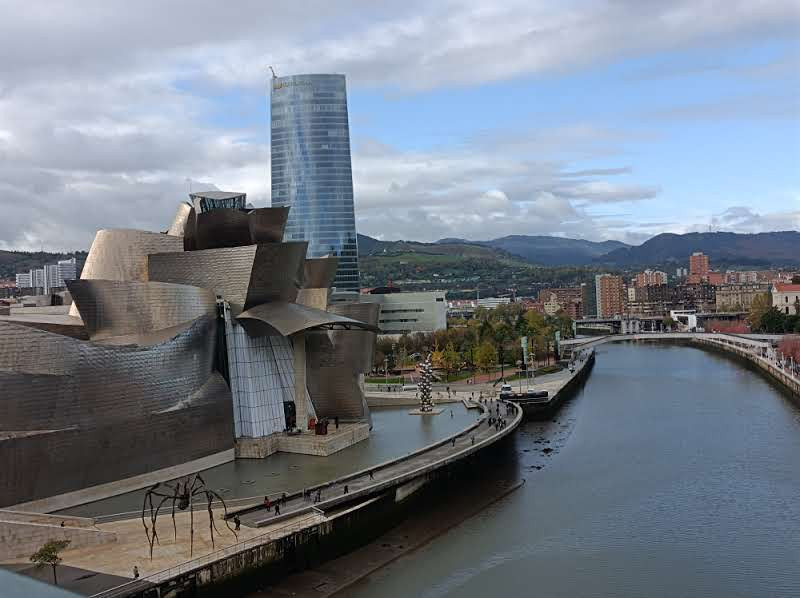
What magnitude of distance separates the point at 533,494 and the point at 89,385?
58.2ft

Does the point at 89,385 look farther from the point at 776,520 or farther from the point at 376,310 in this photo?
the point at 776,520

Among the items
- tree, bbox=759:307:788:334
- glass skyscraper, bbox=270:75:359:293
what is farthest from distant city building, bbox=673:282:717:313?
glass skyscraper, bbox=270:75:359:293

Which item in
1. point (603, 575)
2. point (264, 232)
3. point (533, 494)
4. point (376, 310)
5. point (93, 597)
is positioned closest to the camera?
point (93, 597)

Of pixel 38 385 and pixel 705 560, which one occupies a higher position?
pixel 38 385

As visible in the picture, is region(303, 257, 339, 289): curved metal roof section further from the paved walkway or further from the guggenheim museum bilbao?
the paved walkway

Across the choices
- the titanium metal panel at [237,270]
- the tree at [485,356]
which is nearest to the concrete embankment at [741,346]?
the tree at [485,356]

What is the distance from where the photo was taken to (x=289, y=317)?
112 ft

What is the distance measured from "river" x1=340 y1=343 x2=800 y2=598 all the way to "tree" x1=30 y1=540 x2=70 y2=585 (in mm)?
8068

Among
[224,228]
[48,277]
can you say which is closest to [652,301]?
[48,277]

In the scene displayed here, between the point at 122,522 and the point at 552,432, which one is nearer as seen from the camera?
the point at 122,522

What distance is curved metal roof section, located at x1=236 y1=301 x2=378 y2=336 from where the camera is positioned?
3316 cm

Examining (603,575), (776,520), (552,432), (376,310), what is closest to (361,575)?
(603,575)

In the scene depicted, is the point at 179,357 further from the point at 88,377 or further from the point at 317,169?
the point at 317,169

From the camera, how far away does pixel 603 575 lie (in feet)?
76.9
